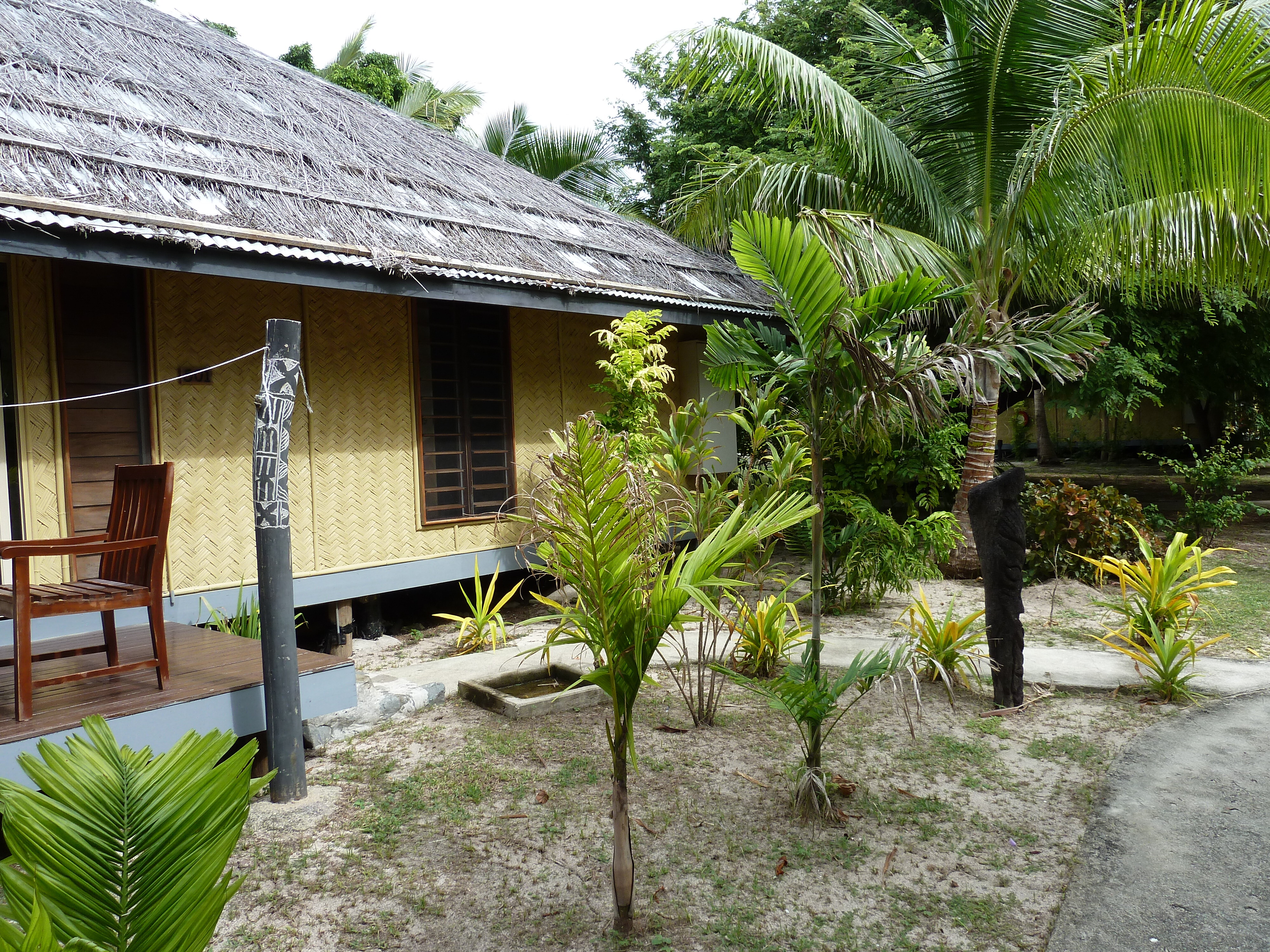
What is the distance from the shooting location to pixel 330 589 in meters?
6.97

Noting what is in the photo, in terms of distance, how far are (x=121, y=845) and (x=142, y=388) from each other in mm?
5087

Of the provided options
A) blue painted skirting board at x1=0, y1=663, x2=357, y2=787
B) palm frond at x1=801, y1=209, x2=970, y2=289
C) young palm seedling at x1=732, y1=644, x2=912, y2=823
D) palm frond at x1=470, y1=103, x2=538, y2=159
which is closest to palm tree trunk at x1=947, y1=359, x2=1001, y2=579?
palm frond at x1=801, y1=209, x2=970, y2=289

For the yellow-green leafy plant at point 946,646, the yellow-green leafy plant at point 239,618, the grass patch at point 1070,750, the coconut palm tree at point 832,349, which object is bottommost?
the grass patch at point 1070,750

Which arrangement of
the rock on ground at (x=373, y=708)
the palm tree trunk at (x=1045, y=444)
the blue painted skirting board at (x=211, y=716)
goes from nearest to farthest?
the blue painted skirting board at (x=211, y=716) < the rock on ground at (x=373, y=708) < the palm tree trunk at (x=1045, y=444)

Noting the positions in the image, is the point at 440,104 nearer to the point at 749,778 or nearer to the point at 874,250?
the point at 874,250

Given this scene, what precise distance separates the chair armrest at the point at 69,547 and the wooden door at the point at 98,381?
1.88 meters

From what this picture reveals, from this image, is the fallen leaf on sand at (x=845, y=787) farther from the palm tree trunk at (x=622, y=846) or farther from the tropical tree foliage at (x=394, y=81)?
the tropical tree foliage at (x=394, y=81)

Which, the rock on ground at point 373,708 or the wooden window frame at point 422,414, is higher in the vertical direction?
the wooden window frame at point 422,414

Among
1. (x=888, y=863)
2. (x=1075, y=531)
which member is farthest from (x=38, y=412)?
(x=1075, y=531)

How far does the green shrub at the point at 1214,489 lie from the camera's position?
31.9 feet

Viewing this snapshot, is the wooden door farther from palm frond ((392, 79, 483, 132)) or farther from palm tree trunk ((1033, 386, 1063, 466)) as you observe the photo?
palm tree trunk ((1033, 386, 1063, 466))

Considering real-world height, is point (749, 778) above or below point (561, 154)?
below

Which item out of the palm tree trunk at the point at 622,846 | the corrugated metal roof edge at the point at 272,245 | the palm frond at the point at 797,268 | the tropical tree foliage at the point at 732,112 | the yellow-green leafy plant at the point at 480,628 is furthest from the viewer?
the tropical tree foliage at the point at 732,112

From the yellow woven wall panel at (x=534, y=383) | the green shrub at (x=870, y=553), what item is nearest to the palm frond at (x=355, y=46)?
the yellow woven wall panel at (x=534, y=383)
